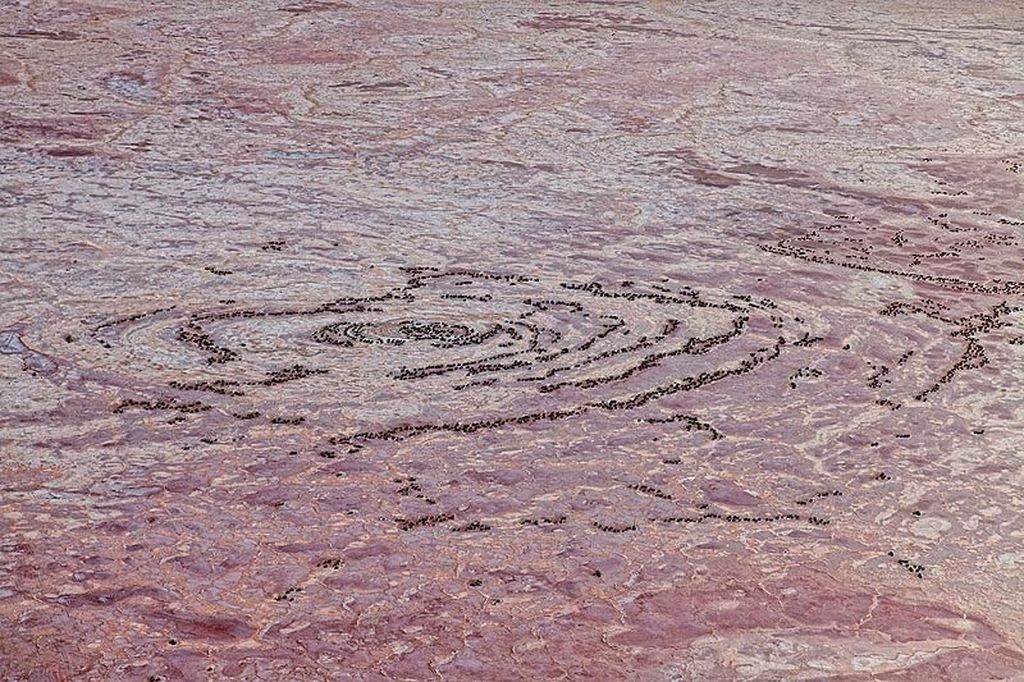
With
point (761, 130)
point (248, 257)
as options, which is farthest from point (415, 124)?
point (248, 257)

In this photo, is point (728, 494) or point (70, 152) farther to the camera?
point (70, 152)

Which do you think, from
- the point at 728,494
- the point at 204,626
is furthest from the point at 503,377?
the point at 204,626

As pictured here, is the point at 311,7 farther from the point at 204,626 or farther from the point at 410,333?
the point at 204,626

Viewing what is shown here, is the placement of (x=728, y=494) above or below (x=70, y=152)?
above

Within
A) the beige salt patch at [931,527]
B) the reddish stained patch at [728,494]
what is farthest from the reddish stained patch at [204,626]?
the beige salt patch at [931,527]

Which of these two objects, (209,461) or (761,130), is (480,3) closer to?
(761,130)

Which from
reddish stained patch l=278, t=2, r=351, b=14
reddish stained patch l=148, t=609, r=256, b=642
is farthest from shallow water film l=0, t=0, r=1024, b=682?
reddish stained patch l=278, t=2, r=351, b=14

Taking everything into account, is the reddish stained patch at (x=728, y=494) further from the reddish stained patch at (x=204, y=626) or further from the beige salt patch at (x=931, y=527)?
the reddish stained patch at (x=204, y=626)

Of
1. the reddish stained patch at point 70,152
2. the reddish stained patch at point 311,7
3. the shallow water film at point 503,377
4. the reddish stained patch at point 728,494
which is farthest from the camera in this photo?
the reddish stained patch at point 311,7
